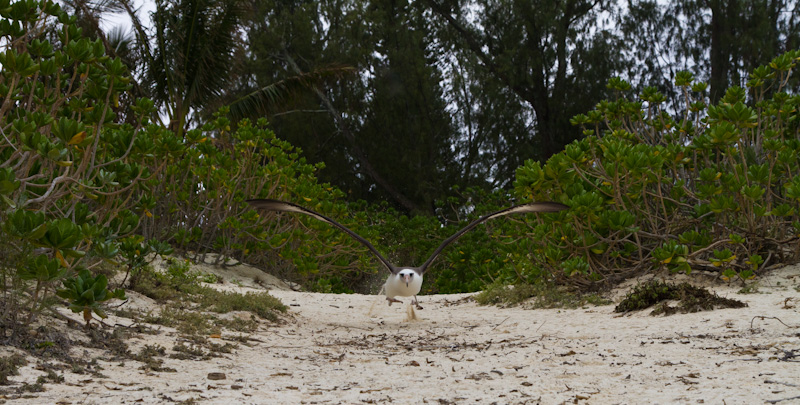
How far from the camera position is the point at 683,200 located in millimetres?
7387

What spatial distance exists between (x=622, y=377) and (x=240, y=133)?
6768 mm

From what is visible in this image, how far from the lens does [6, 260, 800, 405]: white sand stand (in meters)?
3.05

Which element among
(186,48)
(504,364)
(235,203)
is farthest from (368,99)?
(504,364)

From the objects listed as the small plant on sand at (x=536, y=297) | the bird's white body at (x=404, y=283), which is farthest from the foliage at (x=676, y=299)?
the bird's white body at (x=404, y=283)

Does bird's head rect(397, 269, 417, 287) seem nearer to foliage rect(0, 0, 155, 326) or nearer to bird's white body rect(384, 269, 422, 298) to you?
bird's white body rect(384, 269, 422, 298)

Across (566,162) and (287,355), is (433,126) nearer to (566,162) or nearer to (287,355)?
(566,162)

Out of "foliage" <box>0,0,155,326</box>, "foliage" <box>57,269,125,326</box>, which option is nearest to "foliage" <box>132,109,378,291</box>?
"foliage" <box>0,0,155,326</box>

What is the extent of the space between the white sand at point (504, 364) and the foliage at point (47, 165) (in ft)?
1.80

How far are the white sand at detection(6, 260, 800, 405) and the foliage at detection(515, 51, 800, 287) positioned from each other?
493 millimetres

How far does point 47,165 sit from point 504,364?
3449 millimetres

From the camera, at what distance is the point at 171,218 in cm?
910

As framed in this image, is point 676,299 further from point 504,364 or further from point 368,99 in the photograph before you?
point 368,99

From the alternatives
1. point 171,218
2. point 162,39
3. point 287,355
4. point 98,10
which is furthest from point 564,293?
point 98,10

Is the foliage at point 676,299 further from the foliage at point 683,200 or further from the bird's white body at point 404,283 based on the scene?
the bird's white body at point 404,283
